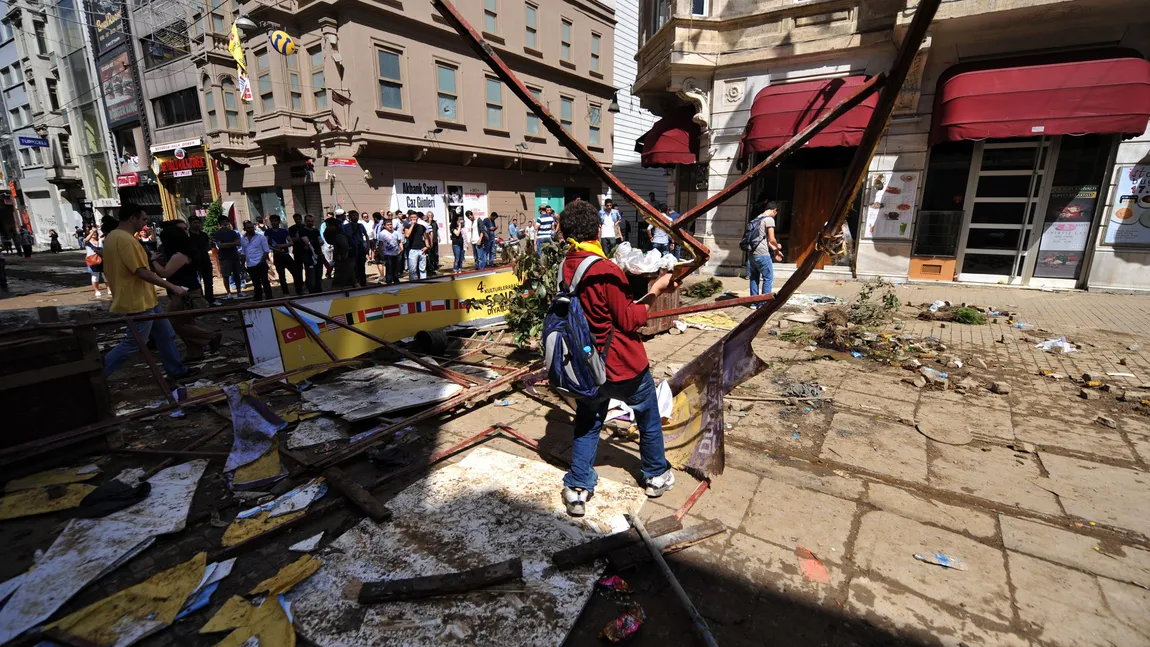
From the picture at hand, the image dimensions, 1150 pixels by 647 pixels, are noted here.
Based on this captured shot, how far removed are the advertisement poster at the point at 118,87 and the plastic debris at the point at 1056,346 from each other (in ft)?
122

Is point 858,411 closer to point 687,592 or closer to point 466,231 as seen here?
point 687,592

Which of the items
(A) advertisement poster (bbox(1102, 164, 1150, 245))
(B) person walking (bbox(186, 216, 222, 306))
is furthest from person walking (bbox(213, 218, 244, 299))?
(A) advertisement poster (bbox(1102, 164, 1150, 245))

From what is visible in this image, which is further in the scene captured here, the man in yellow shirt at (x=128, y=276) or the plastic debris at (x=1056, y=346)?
the plastic debris at (x=1056, y=346)

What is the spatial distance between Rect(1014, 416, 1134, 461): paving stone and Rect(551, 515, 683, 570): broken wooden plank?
11.6 ft

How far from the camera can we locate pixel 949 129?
9.09 meters

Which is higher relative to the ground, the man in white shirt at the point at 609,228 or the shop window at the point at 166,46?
the shop window at the point at 166,46

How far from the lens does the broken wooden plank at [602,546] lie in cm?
274

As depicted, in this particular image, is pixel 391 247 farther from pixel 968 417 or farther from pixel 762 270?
pixel 968 417

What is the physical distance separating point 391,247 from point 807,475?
37.6 ft

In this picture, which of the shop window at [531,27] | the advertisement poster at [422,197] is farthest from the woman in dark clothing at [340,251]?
the shop window at [531,27]

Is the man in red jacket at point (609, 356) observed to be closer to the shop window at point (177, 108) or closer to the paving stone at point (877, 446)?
the paving stone at point (877, 446)

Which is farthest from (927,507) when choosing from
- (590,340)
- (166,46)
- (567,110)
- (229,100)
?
(166,46)

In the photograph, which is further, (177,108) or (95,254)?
(177,108)

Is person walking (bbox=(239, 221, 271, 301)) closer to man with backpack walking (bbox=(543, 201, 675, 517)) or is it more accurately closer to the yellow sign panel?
the yellow sign panel
